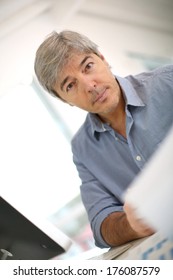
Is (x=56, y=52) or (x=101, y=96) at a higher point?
(x=56, y=52)

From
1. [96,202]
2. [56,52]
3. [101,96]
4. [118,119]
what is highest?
[56,52]

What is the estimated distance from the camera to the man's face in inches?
37.2

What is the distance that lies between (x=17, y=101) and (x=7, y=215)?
3.13ft

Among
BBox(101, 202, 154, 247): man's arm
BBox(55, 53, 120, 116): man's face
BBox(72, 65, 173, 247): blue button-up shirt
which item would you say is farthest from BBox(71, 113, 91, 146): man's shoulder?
BBox(101, 202, 154, 247): man's arm

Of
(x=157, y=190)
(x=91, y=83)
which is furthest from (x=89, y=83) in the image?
(x=157, y=190)

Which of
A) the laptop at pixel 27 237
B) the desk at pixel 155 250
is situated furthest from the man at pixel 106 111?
the desk at pixel 155 250

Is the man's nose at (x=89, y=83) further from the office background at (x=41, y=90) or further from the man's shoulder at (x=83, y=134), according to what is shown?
the office background at (x=41, y=90)

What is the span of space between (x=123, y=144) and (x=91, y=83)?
206 millimetres

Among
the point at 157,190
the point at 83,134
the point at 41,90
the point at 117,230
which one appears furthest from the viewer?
the point at 41,90

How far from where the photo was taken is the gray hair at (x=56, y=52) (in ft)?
3.10

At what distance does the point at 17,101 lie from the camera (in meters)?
1.62

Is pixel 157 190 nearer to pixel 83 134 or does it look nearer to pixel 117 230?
pixel 117 230

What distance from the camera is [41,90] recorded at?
1597 millimetres

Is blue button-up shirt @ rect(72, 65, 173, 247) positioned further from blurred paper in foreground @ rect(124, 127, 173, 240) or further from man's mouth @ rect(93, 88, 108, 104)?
blurred paper in foreground @ rect(124, 127, 173, 240)
